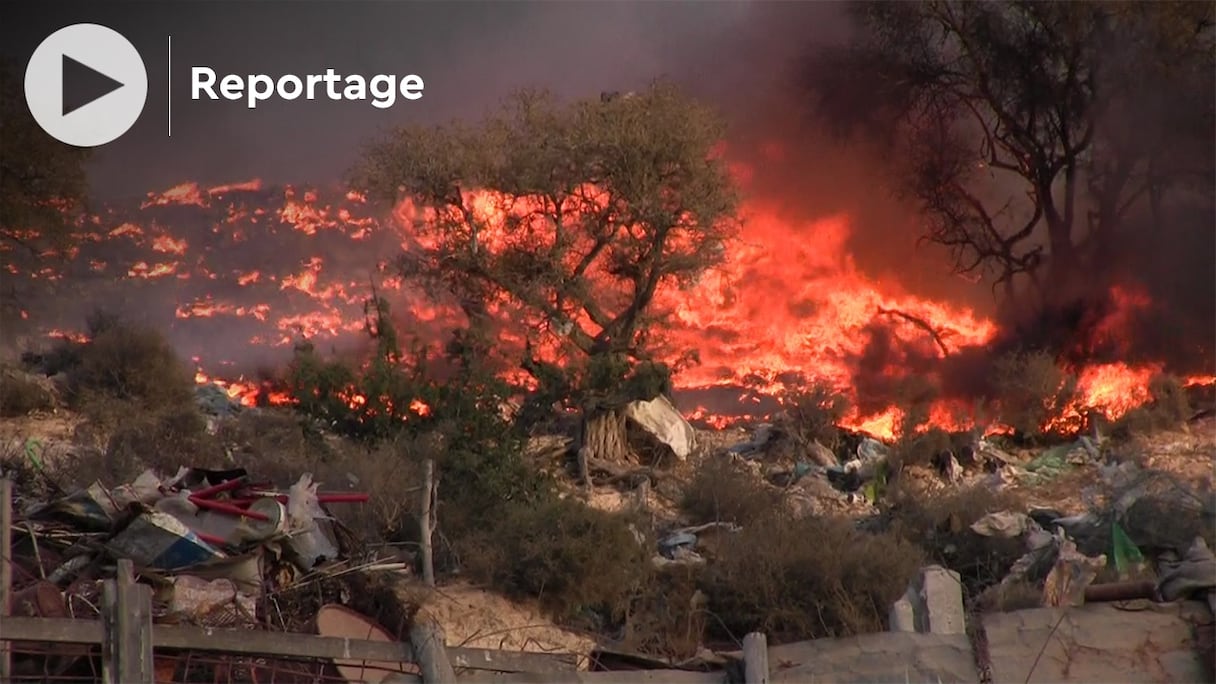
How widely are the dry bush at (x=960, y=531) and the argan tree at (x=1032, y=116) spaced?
8809 mm

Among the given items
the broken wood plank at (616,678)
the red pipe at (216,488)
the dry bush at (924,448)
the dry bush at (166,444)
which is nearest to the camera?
the broken wood plank at (616,678)

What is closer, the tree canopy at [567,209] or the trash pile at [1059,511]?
the trash pile at [1059,511]

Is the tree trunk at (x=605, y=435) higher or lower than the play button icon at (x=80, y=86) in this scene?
lower

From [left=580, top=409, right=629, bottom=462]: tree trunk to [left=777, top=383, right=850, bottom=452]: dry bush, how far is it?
220cm

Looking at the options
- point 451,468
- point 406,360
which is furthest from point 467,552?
point 406,360

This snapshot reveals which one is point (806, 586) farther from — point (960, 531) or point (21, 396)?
point (21, 396)

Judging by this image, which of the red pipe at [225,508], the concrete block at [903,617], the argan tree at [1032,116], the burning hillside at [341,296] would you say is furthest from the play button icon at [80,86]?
the concrete block at [903,617]

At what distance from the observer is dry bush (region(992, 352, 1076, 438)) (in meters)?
21.1

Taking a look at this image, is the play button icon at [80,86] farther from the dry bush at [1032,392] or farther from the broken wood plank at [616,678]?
the broken wood plank at [616,678]

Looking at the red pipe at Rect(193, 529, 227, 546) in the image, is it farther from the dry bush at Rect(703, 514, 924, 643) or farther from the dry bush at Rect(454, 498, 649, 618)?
the dry bush at Rect(703, 514, 924, 643)

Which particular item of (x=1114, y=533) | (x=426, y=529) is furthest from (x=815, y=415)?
(x=426, y=529)

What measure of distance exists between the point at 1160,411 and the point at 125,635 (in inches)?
652

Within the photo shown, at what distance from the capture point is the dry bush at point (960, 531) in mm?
13289

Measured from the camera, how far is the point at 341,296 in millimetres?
23453
